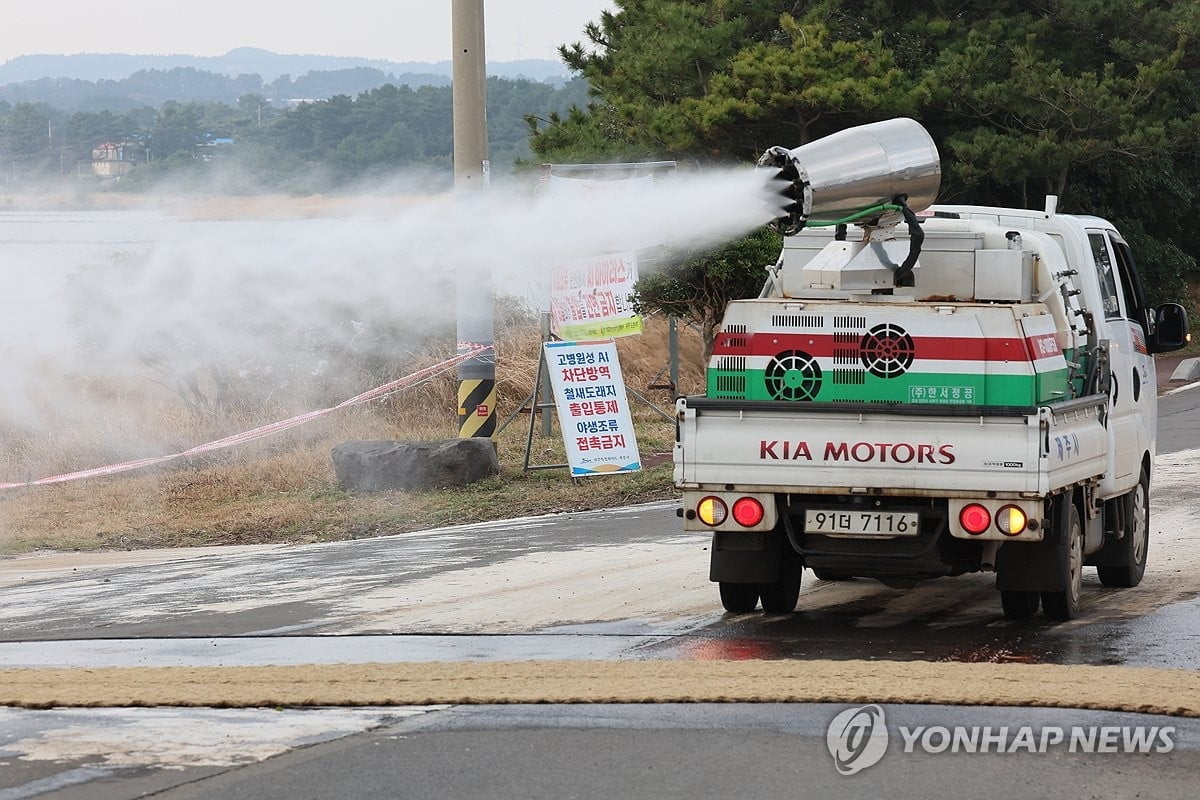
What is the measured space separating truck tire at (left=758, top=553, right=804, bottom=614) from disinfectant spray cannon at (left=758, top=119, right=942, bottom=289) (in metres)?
1.65

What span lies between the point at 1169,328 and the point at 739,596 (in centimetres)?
377

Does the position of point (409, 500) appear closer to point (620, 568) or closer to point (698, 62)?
point (620, 568)

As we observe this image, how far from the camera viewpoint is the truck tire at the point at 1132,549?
1049 cm

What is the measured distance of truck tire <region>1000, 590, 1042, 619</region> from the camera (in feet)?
30.2

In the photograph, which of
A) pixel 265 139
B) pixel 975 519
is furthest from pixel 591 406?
pixel 265 139

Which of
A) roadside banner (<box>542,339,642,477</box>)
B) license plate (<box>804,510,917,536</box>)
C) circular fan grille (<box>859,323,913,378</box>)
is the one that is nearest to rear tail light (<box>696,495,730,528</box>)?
license plate (<box>804,510,917,536</box>)

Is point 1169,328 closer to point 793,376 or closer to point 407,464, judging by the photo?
point 793,376

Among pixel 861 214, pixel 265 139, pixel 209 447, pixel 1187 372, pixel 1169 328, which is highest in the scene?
pixel 265 139

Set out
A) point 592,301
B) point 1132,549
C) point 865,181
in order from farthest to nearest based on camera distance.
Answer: point 592,301
point 1132,549
point 865,181

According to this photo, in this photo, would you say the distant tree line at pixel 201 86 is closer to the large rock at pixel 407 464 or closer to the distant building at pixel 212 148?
the distant building at pixel 212 148

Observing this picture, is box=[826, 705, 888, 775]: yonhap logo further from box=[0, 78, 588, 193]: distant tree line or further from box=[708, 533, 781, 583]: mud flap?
box=[0, 78, 588, 193]: distant tree line

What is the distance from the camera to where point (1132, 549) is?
34.7 ft

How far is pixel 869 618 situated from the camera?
962 cm

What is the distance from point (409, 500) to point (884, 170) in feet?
26.5
